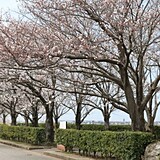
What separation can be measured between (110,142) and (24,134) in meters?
12.4

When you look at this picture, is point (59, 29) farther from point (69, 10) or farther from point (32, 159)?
point (32, 159)

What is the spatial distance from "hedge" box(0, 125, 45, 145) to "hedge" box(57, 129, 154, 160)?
201 inches

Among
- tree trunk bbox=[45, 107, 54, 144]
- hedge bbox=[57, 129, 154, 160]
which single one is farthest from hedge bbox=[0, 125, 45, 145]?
hedge bbox=[57, 129, 154, 160]

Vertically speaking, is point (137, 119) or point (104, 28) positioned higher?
point (104, 28)

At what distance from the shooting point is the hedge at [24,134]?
22781mm

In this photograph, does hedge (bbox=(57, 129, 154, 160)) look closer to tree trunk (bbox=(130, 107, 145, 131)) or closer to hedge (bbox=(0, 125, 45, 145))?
tree trunk (bbox=(130, 107, 145, 131))

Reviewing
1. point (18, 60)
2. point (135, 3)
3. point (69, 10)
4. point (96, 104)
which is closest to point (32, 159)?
point (18, 60)

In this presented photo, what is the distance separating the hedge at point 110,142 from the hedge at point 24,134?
512cm

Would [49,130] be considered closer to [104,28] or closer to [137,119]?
[137,119]

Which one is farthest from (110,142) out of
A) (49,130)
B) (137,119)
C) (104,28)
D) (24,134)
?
(24,134)

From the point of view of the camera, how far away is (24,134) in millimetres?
24922

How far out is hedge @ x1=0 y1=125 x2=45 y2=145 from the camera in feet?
74.7

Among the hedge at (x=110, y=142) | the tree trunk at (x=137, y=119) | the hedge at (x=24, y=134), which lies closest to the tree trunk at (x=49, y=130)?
the hedge at (x=24, y=134)

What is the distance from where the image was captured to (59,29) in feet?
41.9
